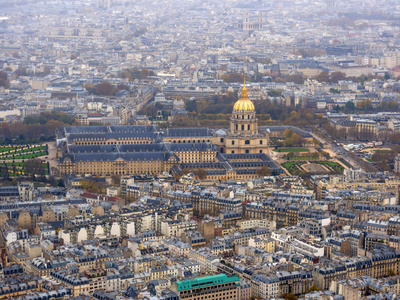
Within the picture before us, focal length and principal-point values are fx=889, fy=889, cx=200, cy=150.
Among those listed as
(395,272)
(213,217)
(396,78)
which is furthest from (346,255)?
(396,78)

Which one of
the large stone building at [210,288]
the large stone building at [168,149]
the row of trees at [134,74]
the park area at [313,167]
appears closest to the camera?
the large stone building at [210,288]

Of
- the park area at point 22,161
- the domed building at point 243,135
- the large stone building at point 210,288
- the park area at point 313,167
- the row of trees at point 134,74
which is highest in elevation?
the row of trees at point 134,74

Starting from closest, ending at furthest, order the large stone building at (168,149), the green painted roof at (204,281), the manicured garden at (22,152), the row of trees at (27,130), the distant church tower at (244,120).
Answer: the green painted roof at (204,281)
the large stone building at (168,149)
the manicured garden at (22,152)
the distant church tower at (244,120)
the row of trees at (27,130)

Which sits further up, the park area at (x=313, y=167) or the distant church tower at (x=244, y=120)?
the distant church tower at (x=244, y=120)

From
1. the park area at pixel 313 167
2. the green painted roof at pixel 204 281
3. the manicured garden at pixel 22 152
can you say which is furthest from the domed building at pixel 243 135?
the green painted roof at pixel 204 281

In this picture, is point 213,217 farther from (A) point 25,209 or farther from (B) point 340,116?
(B) point 340,116

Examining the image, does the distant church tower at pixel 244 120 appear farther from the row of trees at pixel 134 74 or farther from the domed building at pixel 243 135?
the row of trees at pixel 134 74
